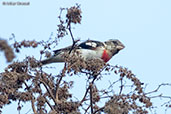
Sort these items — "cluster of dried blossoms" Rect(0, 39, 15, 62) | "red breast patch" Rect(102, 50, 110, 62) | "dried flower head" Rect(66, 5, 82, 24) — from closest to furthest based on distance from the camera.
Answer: "cluster of dried blossoms" Rect(0, 39, 15, 62), "dried flower head" Rect(66, 5, 82, 24), "red breast patch" Rect(102, 50, 110, 62)

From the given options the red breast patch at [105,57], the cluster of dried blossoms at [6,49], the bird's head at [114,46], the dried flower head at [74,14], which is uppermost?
the dried flower head at [74,14]

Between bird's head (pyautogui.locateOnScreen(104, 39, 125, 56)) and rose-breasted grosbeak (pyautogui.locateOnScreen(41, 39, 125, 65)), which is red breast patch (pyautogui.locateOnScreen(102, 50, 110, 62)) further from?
bird's head (pyautogui.locateOnScreen(104, 39, 125, 56))

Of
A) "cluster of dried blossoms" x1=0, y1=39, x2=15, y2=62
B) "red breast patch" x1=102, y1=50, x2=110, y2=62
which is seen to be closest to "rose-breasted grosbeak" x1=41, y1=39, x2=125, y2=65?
"red breast patch" x1=102, y1=50, x2=110, y2=62

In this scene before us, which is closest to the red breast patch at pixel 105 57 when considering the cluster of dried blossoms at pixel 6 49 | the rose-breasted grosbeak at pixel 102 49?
the rose-breasted grosbeak at pixel 102 49

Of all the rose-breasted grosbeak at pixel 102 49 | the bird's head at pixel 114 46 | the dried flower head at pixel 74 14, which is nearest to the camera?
the dried flower head at pixel 74 14

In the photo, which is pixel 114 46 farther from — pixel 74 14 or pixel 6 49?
pixel 6 49

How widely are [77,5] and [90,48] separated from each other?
4190mm

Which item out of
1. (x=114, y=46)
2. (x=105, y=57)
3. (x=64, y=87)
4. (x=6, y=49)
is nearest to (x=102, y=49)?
(x=105, y=57)

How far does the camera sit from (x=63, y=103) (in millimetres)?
3881

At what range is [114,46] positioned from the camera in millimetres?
9211

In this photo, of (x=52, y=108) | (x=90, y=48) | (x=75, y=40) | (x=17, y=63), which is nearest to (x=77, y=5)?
(x=75, y=40)

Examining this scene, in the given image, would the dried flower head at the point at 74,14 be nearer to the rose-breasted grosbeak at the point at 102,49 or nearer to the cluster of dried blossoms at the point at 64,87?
the cluster of dried blossoms at the point at 64,87

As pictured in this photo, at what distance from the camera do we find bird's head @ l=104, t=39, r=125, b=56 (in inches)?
358

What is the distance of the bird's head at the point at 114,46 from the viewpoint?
910 centimetres
